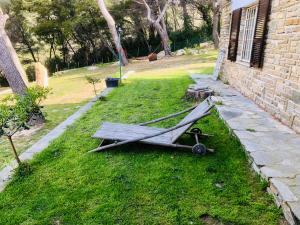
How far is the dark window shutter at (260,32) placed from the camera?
5277 millimetres

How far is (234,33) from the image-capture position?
24.3ft

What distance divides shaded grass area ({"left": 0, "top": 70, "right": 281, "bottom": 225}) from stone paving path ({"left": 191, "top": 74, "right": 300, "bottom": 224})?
177 millimetres

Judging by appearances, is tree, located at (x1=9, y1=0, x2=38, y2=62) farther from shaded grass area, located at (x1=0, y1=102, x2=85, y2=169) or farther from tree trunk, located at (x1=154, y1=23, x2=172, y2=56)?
shaded grass area, located at (x1=0, y1=102, x2=85, y2=169)

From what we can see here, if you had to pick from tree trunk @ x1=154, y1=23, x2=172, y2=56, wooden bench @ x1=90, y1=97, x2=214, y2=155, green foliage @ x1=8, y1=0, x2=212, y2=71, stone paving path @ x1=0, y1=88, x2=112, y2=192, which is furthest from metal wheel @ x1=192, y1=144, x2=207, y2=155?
green foliage @ x1=8, y1=0, x2=212, y2=71

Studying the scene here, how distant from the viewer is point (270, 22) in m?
5.23

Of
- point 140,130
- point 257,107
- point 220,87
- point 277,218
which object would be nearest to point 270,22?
point 257,107

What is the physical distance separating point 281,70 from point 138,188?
3356 millimetres

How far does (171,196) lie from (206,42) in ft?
68.4

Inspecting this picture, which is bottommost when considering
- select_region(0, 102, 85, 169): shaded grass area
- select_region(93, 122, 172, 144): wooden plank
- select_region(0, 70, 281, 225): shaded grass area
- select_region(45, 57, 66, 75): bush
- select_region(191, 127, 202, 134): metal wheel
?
select_region(45, 57, 66, 75): bush

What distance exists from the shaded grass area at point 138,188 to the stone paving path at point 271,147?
177 mm

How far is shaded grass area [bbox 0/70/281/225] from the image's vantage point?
274cm

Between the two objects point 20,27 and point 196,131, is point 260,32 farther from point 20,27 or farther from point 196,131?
point 20,27

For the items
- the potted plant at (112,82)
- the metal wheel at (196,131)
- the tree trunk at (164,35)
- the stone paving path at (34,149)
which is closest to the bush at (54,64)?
the tree trunk at (164,35)

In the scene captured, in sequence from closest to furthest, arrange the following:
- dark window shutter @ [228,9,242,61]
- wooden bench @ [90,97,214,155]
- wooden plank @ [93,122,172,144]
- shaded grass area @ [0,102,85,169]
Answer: wooden bench @ [90,97,214,155], wooden plank @ [93,122,172,144], shaded grass area @ [0,102,85,169], dark window shutter @ [228,9,242,61]
